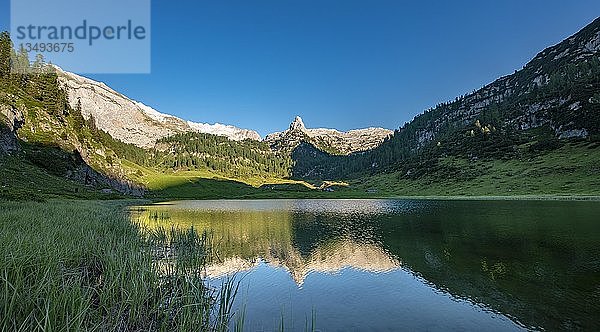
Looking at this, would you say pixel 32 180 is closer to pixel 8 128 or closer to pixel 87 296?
pixel 8 128

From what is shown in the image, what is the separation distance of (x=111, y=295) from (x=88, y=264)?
17.1ft

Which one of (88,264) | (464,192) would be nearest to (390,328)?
(88,264)

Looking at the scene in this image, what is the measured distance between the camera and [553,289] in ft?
55.7

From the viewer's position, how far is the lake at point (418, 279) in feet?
45.3

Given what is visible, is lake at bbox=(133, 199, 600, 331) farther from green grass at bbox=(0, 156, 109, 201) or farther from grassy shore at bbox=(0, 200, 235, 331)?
green grass at bbox=(0, 156, 109, 201)

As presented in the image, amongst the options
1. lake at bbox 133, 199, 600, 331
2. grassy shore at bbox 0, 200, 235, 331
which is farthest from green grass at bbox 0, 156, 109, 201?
grassy shore at bbox 0, 200, 235, 331

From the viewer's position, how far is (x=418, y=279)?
66.9 ft

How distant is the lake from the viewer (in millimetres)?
13812

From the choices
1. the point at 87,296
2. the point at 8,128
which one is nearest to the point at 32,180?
the point at 8,128

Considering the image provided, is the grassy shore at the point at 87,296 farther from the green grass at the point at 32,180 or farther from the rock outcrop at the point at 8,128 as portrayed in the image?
the rock outcrop at the point at 8,128

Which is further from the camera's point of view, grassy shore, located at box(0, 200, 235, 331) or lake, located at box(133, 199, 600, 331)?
lake, located at box(133, 199, 600, 331)

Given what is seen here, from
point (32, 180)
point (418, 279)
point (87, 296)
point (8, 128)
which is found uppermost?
point (8, 128)

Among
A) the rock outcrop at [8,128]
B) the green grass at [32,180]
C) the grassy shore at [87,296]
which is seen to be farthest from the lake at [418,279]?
the rock outcrop at [8,128]

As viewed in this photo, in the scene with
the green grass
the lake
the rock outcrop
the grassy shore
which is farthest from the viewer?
the rock outcrop
